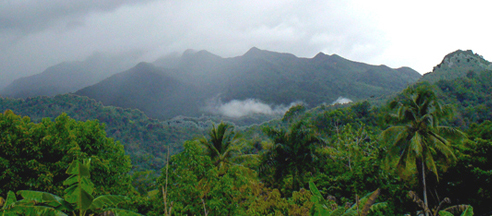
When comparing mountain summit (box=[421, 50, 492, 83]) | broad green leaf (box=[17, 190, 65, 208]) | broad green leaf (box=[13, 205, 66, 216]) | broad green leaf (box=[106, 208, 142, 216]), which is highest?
mountain summit (box=[421, 50, 492, 83])

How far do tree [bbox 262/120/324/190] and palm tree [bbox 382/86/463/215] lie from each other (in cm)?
712

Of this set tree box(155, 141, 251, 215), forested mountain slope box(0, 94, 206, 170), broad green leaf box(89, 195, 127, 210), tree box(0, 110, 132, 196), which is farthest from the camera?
forested mountain slope box(0, 94, 206, 170)

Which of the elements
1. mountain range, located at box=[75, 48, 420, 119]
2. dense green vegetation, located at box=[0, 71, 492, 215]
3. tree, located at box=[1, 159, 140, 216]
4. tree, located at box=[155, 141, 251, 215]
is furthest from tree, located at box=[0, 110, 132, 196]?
mountain range, located at box=[75, 48, 420, 119]

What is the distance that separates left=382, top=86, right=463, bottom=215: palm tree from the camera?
12312 mm

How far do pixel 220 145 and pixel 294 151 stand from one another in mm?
4973

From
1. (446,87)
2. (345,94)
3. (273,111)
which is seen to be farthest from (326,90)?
(446,87)

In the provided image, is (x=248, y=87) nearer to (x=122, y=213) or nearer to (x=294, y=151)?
(x=294, y=151)

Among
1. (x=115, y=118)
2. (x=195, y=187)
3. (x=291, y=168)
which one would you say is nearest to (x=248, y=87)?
(x=115, y=118)

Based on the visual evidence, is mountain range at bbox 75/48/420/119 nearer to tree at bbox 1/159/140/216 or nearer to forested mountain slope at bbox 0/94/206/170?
forested mountain slope at bbox 0/94/206/170

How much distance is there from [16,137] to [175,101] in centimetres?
16202

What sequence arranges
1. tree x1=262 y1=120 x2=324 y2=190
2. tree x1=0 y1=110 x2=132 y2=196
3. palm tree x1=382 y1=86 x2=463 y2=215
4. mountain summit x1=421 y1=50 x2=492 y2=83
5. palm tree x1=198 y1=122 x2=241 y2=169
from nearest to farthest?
1. tree x1=0 y1=110 x2=132 y2=196
2. palm tree x1=382 y1=86 x2=463 y2=215
3. palm tree x1=198 y1=122 x2=241 y2=169
4. tree x1=262 y1=120 x2=324 y2=190
5. mountain summit x1=421 y1=50 x2=492 y2=83

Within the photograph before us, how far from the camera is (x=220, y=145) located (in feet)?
64.4

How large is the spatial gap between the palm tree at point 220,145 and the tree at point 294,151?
109 inches

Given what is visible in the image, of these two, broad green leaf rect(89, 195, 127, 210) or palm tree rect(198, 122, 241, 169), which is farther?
palm tree rect(198, 122, 241, 169)
